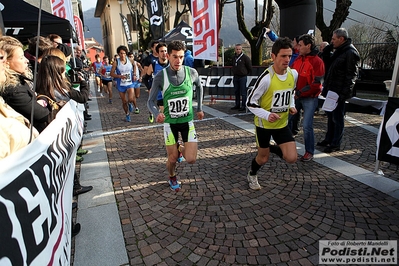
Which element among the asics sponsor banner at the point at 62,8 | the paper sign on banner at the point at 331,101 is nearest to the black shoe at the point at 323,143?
the paper sign on banner at the point at 331,101

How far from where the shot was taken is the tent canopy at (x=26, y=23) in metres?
6.18

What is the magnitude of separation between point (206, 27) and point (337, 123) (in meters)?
4.28

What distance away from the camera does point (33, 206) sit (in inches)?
54.9

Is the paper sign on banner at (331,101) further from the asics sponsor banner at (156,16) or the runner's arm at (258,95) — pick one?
the asics sponsor banner at (156,16)

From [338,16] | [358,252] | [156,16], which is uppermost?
[156,16]

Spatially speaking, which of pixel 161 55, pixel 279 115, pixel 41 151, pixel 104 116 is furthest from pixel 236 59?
pixel 41 151

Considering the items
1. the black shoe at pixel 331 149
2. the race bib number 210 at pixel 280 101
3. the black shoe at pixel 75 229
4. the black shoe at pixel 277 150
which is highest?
the race bib number 210 at pixel 280 101

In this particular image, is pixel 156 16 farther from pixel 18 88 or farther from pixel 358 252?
pixel 358 252

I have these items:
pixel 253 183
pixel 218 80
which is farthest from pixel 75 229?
pixel 218 80

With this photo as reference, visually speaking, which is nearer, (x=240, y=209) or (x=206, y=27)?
→ (x=240, y=209)

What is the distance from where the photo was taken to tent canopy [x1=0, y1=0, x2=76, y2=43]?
6.18 metres

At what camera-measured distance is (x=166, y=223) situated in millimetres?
3027

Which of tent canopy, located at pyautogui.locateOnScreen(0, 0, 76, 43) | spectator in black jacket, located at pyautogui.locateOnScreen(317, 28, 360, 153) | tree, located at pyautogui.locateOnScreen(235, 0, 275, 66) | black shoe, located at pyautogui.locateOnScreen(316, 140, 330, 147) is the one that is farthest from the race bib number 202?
tree, located at pyautogui.locateOnScreen(235, 0, 275, 66)

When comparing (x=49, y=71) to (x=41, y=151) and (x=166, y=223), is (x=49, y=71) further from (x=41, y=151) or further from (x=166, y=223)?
(x=166, y=223)
